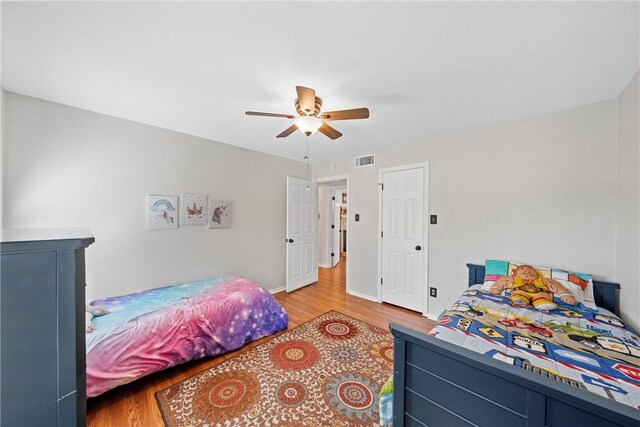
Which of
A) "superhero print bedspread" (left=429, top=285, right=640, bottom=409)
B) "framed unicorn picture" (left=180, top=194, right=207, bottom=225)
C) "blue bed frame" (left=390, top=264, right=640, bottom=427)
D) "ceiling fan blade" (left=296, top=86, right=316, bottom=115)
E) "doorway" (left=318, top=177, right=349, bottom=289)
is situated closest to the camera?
"blue bed frame" (left=390, top=264, right=640, bottom=427)

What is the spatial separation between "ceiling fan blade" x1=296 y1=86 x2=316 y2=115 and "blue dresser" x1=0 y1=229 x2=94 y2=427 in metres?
1.36

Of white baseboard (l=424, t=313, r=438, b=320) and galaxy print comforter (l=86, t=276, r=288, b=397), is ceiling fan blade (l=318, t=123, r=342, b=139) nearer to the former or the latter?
galaxy print comforter (l=86, t=276, r=288, b=397)

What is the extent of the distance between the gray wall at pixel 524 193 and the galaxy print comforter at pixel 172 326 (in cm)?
238

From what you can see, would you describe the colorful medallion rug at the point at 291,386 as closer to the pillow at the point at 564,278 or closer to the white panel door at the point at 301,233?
the pillow at the point at 564,278

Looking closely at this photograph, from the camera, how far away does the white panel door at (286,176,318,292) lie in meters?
3.98

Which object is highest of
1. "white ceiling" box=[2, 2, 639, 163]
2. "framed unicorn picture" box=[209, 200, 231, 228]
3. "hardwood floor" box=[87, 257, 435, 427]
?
"white ceiling" box=[2, 2, 639, 163]

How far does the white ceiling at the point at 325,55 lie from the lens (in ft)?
3.83

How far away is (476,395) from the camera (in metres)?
0.99

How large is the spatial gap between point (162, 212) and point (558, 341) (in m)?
3.76

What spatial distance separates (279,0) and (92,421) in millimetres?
2839

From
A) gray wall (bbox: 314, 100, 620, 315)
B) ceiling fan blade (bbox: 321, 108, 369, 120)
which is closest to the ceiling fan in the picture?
ceiling fan blade (bbox: 321, 108, 369, 120)

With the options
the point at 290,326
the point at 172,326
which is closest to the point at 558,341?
the point at 290,326

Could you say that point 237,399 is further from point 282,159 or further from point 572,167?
point 572,167

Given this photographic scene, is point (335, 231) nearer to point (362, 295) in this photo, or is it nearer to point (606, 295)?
point (362, 295)
